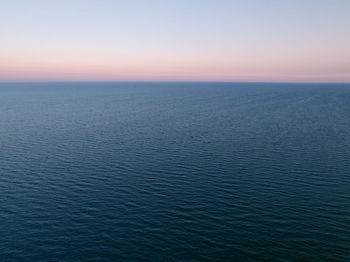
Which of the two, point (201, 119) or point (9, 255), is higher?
point (201, 119)

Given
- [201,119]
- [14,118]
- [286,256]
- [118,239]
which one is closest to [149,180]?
[118,239]

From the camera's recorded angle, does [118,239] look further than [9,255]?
Yes

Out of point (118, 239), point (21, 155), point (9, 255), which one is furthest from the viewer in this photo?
point (21, 155)

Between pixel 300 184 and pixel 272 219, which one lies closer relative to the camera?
pixel 272 219

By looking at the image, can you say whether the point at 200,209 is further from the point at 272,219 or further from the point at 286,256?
the point at 286,256

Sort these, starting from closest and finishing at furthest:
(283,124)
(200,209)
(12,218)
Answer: (12,218), (200,209), (283,124)

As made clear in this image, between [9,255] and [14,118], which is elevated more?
[14,118]

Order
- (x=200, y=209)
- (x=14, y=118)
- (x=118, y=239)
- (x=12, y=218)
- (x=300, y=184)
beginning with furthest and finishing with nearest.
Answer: (x=14, y=118), (x=300, y=184), (x=200, y=209), (x=12, y=218), (x=118, y=239)

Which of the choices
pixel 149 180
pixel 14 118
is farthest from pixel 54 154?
pixel 14 118

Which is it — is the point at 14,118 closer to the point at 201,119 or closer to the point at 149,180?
the point at 201,119
